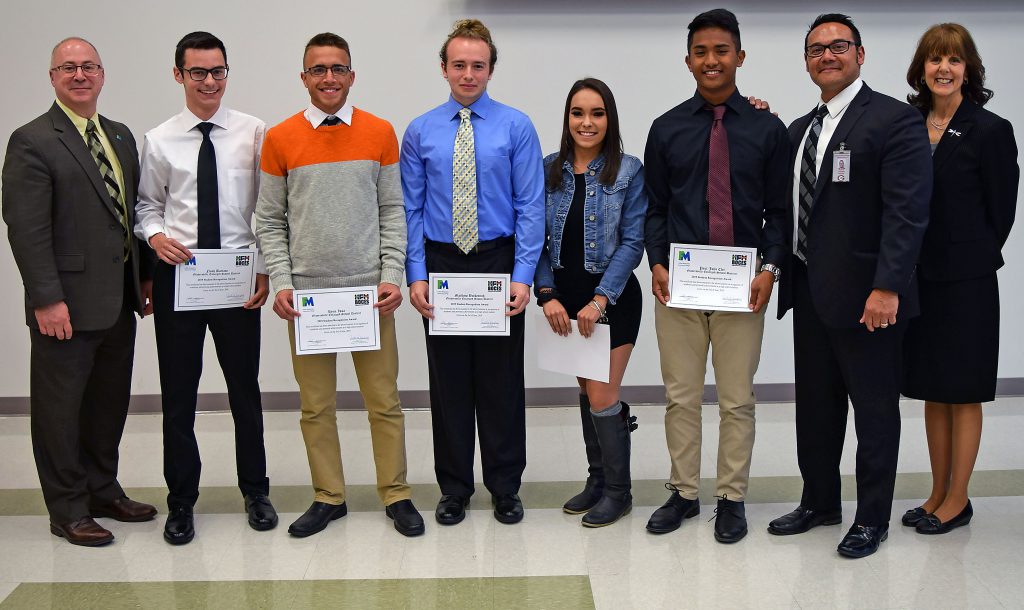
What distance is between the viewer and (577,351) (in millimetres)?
3234

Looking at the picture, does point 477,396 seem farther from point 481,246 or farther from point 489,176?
point 489,176

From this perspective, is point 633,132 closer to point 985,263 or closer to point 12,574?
point 985,263

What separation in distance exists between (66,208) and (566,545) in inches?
78.0

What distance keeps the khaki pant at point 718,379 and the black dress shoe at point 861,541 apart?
364 millimetres

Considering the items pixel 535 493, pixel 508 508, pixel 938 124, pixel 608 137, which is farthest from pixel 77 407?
pixel 938 124

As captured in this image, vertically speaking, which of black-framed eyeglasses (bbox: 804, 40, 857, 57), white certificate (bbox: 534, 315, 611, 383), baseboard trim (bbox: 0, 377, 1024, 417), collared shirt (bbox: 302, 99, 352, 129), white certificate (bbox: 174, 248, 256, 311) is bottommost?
baseboard trim (bbox: 0, 377, 1024, 417)

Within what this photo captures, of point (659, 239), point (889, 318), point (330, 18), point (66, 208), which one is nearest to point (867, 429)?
point (889, 318)

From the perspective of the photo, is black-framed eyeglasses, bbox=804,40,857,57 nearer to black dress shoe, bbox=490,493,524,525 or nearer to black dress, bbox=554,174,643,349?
black dress, bbox=554,174,643,349

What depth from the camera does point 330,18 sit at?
4770 mm

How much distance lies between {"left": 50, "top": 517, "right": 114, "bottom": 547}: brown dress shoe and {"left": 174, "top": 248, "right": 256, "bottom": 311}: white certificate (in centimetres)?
81

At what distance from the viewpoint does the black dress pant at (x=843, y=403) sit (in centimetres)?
301

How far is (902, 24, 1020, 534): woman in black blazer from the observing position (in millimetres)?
3037

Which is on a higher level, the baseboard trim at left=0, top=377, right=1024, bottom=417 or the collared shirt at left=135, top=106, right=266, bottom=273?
the collared shirt at left=135, top=106, right=266, bottom=273

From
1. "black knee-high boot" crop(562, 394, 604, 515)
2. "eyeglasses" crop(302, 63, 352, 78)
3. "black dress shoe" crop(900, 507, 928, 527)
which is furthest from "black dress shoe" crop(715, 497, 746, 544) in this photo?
"eyeglasses" crop(302, 63, 352, 78)
